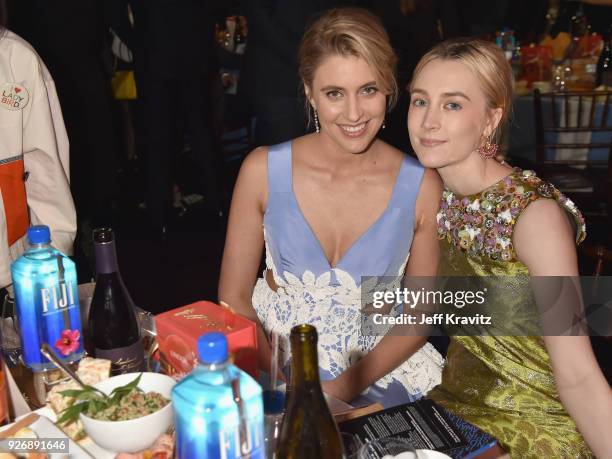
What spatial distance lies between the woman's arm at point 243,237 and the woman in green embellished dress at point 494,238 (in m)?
0.56

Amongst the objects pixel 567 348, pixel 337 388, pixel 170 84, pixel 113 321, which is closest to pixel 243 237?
pixel 337 388

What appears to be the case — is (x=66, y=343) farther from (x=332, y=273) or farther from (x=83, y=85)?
(x=83, y=85)

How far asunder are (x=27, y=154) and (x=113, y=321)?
81cm

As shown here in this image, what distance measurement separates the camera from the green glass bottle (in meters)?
1.00

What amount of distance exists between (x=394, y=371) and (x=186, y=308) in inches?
31.7

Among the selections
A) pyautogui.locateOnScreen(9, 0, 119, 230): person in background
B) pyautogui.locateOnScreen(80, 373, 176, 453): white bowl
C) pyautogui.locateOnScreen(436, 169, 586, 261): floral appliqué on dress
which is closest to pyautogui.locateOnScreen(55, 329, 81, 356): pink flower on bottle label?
pyautogui.locateOnScreen(80, 373, 176, 453): white bowl

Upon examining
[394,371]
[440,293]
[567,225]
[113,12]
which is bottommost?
[394,371]

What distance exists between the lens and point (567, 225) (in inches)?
60.4

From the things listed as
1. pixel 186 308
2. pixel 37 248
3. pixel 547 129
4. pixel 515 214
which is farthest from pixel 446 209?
pixel 547 129

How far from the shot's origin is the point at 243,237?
6.93 ft

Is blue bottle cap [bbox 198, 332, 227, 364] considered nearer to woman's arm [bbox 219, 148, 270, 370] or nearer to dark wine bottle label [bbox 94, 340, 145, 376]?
dark wine bottle label [bbox 94, 340, 145, 376]

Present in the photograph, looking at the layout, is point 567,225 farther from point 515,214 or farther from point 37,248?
point 37,248

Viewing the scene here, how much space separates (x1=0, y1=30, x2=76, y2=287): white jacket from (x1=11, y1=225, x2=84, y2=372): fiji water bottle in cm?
68
